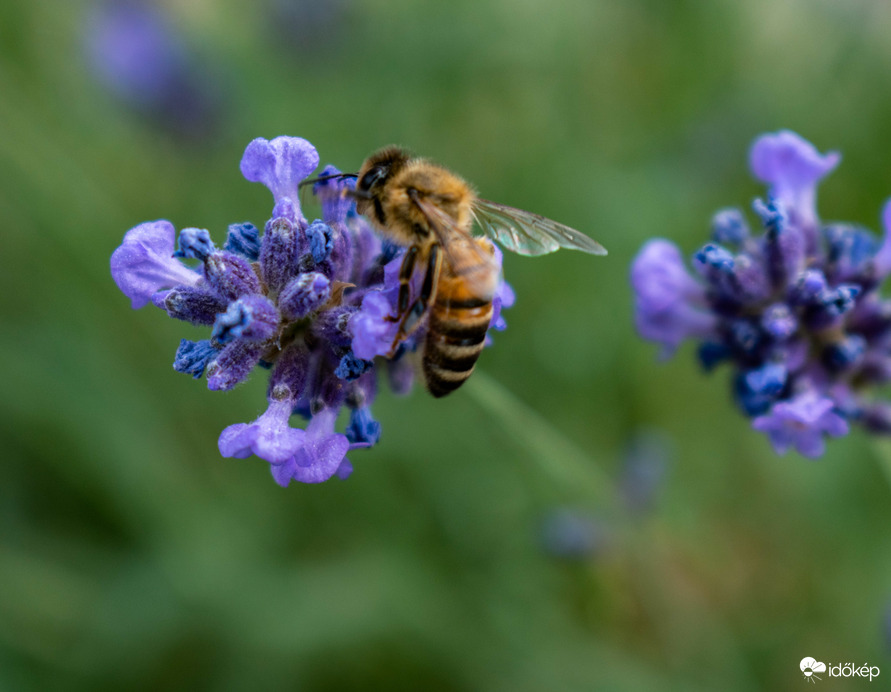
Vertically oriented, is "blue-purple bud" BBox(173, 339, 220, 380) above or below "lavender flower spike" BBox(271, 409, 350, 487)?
above

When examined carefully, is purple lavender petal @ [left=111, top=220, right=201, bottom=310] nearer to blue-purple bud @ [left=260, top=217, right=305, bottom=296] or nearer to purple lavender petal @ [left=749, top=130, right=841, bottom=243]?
blue-purple bud @ [left=260, top=217, right=305, bottom=296]

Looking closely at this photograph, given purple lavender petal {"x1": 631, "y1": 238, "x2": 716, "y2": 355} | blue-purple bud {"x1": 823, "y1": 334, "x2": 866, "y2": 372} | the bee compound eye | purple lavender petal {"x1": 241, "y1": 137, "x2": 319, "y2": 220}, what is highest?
purple lavender petal {"x1": 631, "y1": 238, "x2": 716, "y2": 355}

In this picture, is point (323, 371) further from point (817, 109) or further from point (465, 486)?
point (817, 109)

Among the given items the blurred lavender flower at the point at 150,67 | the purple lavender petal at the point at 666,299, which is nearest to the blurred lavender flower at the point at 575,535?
the purple lavender petal at the point at 666,299

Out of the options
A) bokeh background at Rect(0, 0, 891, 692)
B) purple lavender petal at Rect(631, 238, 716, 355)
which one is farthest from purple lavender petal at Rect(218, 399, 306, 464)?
purple lavender petal at Rect(631, 238, 716, 355)

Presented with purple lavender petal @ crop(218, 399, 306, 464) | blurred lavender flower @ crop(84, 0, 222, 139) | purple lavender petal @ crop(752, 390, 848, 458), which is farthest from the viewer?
blurred lavender flower @ crop(84, 0, 222, 139)

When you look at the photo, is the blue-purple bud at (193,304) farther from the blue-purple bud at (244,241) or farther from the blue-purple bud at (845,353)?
the blue-purple bud at (845,353)
